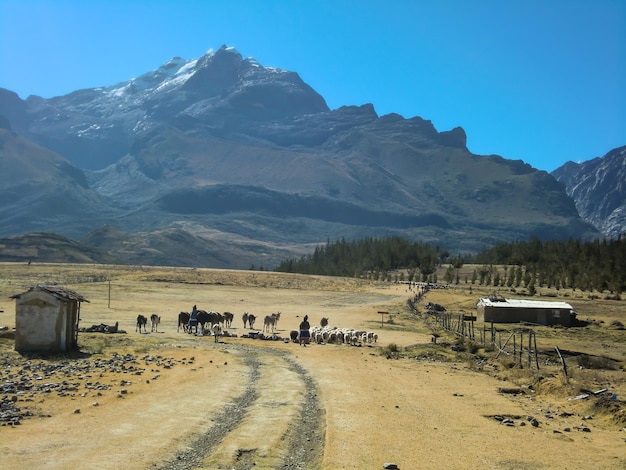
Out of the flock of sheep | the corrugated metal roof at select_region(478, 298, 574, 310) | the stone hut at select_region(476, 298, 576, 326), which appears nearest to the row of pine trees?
the corrugated metal roof at select_region(478, 298, 574, 310)

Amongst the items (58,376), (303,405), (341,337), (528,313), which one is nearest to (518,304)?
(528,313)

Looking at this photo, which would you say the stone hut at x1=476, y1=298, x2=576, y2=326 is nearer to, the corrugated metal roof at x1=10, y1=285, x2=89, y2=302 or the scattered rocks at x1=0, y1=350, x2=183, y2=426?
the scattered rocks at x1=0, y1=350, x2=183, y2=426

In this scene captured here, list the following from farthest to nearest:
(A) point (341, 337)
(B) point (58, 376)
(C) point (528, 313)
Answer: (C) point (528, 313) < (A) point (341, 337) < (B) point (58, 376)

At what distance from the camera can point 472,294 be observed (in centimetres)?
9262

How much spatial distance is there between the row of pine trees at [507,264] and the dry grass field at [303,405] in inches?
2480

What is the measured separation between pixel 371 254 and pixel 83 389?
500 feet

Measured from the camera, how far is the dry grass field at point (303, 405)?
15078 millimetres

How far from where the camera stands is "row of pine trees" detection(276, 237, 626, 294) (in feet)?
333

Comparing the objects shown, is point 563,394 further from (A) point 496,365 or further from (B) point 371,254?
(B) point 371,254

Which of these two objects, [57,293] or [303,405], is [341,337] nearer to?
[57,293]

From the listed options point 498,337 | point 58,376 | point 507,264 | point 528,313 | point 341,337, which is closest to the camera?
point 58,376

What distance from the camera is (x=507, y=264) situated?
140 m

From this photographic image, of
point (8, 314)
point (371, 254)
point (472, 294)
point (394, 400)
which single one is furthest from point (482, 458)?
point (371, 254)

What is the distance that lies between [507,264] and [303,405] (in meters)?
126
